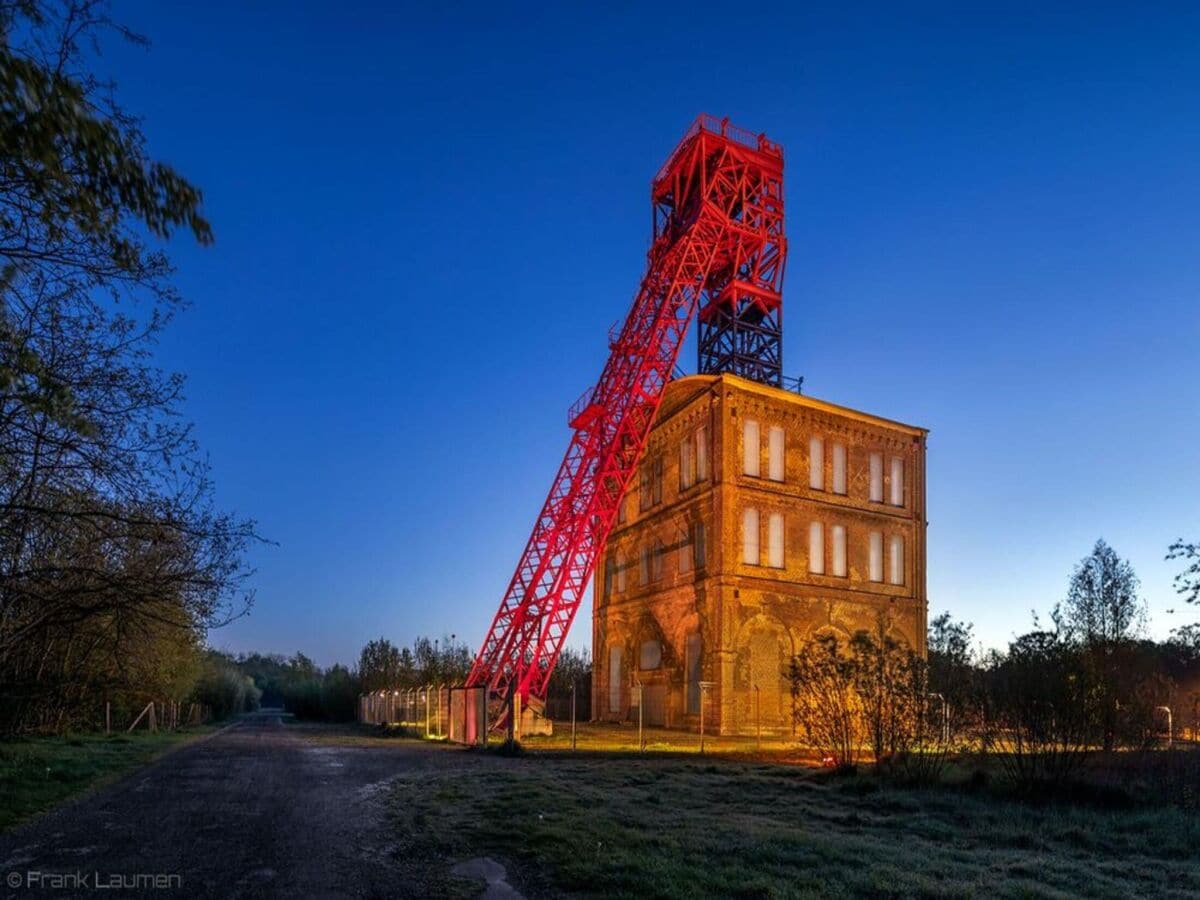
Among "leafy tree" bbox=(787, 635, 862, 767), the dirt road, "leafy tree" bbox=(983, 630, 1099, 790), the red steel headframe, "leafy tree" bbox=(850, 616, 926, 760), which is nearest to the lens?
the dirt road

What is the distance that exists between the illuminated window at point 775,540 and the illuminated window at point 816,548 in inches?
63.6

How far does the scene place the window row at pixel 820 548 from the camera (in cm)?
3409

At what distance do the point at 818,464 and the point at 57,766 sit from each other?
28879mm

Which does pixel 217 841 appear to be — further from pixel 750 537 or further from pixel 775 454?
pixel 775 454

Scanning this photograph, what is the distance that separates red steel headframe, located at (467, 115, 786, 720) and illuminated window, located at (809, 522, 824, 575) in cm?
832

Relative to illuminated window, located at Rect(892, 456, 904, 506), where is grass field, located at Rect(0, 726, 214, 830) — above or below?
below

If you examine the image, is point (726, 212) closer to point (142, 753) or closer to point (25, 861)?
point (142, 753)

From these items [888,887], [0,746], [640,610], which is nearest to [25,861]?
[888,887]

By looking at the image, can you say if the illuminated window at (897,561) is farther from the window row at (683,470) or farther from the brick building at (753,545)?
the window row at (683,470)

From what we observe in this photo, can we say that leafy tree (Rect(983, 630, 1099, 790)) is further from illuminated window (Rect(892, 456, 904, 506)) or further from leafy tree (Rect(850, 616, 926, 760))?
illuminated window (Rect(892, 456, 904, 506))

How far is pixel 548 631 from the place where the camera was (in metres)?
32.0

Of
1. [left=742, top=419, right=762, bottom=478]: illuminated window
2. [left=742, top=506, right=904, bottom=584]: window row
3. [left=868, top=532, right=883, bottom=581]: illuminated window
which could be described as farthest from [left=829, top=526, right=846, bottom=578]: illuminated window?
[left=742, top=419, right=762, bottom=478]: illuminated window

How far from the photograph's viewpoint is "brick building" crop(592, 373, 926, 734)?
33.0 metres

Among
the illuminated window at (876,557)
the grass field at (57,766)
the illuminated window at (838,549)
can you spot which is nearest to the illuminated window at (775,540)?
the illuminated window at (838,549)
